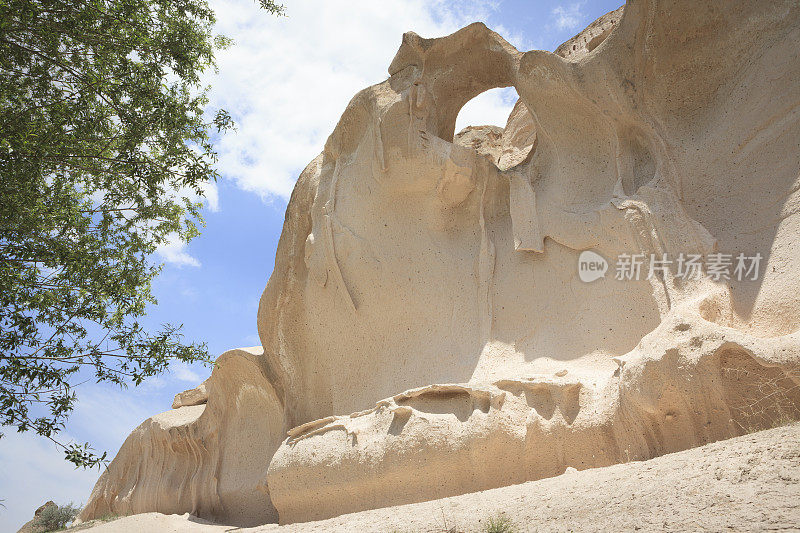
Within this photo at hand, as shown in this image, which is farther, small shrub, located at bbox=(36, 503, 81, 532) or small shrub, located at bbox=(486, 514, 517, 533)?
small shrub, located at bbox=(36, 503, 81, 532)

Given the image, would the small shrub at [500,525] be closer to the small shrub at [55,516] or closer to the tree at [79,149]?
the tree at [79,149]

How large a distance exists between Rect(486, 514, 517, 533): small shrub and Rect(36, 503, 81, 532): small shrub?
1059cm

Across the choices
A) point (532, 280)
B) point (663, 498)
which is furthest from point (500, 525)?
point (532, 280)

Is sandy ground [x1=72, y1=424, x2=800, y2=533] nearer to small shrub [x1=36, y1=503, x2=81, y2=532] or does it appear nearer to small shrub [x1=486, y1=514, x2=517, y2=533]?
small shrub [x1=486, y1=514, x2=517, y2=533]

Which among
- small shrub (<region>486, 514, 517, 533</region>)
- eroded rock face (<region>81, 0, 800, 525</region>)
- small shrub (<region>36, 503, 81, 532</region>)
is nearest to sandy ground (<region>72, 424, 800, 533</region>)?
small shrub (<region>486, 514, 517, 533</region>)

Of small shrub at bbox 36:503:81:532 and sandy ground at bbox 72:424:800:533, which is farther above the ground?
small shrub at bbox 36:503:81:532

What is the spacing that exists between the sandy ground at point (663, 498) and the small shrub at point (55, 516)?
376 inches

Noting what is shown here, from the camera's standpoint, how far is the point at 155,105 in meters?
5.28

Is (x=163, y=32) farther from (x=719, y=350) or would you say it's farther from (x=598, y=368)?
(x=719, y=350)

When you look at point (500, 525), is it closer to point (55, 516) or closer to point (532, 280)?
point (532, 280)

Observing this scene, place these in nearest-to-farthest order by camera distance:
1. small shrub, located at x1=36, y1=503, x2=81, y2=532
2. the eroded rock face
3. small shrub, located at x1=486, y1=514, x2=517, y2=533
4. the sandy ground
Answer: the sandy ground, small shrub, located at x1=486, y1=514, x2=517, y2=533, the eroded rock face, small shrub, located at x1=36, y1=503, x2=81, y2=532

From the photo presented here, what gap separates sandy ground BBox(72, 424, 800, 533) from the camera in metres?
2.77

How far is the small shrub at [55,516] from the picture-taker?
1172 cm

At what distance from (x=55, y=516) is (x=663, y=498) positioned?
460 inches
